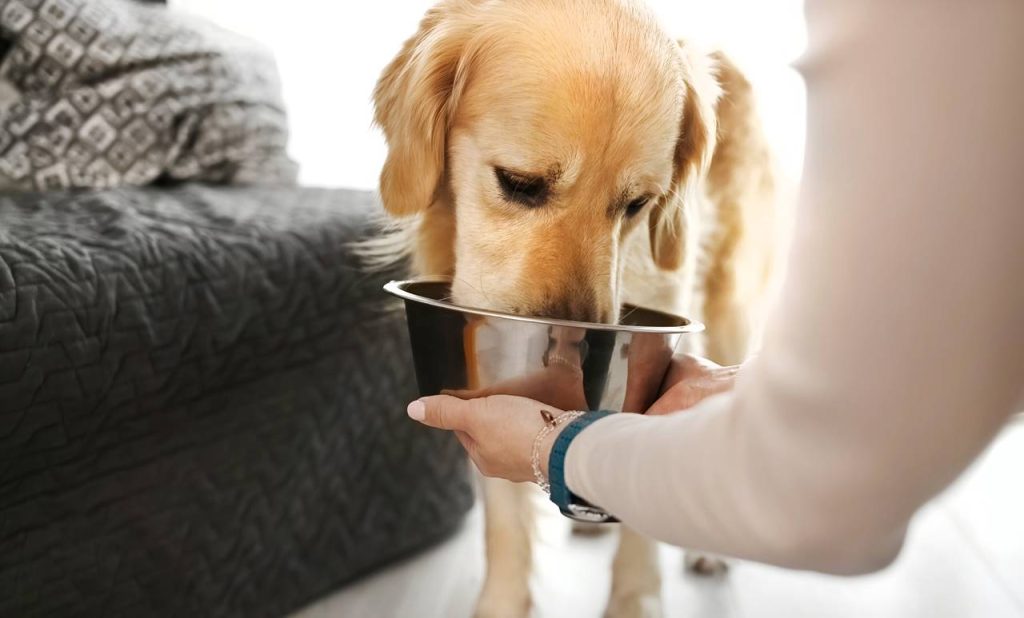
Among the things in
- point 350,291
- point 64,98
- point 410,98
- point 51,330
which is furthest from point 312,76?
point 51,330

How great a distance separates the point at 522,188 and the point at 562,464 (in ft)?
1.53

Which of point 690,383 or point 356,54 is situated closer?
point 690,383

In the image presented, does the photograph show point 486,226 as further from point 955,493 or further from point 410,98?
point 955,493

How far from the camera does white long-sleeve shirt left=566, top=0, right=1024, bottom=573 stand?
1.68 feet

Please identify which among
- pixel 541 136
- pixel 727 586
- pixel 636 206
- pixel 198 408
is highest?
pixel 541 136

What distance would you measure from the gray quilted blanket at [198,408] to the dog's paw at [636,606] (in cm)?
43

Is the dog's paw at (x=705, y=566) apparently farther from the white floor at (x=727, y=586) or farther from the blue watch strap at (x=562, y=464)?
the blue watch strap at (x=562, y=464)

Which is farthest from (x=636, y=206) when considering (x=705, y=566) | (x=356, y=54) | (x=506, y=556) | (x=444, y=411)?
(x=356, y=54)

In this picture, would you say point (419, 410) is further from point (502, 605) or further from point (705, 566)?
point (705, 566)

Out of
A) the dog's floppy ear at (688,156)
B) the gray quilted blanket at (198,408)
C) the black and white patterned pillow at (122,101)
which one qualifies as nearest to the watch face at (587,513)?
the dog's floppy ear at (688,156)

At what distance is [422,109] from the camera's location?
123cm

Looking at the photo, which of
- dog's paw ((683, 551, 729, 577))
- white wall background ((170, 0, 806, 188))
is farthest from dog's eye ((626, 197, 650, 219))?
dog's paw ((683, 551, 729, 577))

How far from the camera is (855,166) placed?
545mm

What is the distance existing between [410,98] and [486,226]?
0.21 m
